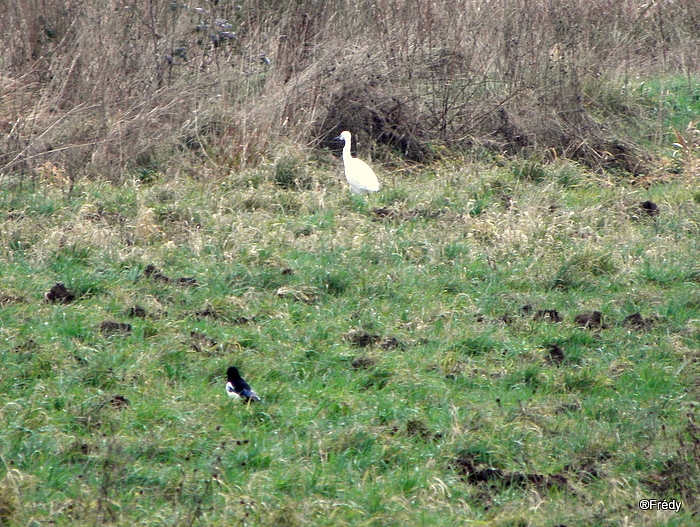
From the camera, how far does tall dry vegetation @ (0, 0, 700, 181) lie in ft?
28.2

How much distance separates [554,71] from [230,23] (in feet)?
11.7

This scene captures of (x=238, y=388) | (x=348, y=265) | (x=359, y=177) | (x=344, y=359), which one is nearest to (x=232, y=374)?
(x=238, y=388)

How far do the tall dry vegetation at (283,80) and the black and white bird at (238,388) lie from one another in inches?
171

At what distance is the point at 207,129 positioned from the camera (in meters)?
8.95

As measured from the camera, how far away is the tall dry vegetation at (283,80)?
8609mm

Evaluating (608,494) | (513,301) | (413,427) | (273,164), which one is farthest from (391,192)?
(608,494)

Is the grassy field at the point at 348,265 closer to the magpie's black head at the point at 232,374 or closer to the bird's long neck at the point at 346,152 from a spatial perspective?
the magpie's black head at the point at 232,374

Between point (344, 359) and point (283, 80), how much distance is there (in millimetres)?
5301

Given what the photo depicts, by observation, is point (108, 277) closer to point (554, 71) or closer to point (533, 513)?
point (533, 513)

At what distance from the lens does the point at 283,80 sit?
958 cm

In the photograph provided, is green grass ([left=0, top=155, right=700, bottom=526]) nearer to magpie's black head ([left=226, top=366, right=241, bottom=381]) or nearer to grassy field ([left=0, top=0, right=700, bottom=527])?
grassy field ([left=0, top=0, right=700, bottom=527])

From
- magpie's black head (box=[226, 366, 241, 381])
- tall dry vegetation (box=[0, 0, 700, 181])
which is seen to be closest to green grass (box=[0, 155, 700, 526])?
magpie's black head (box=[226, 366, 241, 381])

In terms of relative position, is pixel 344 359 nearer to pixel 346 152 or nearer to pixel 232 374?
pixel 232 374

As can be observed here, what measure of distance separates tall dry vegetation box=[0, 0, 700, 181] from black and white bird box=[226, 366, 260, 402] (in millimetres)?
4340
